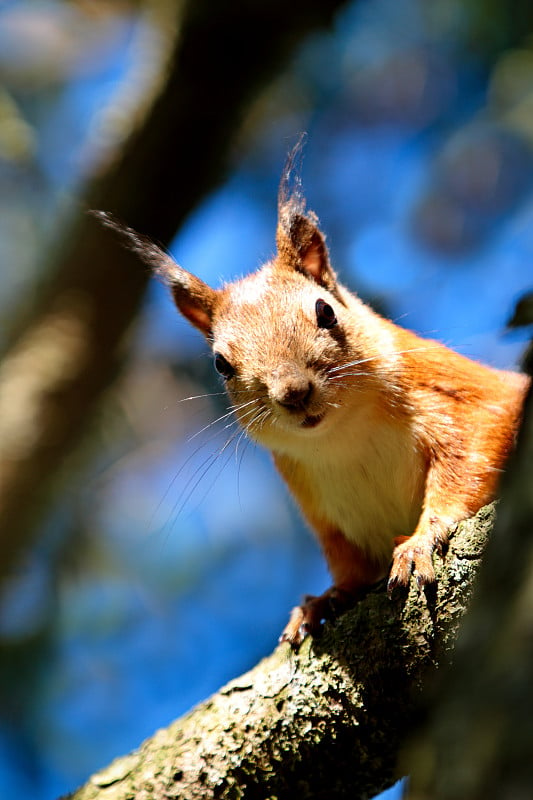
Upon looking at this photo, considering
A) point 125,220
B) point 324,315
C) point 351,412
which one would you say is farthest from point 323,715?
point 125,220

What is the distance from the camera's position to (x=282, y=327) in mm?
3748

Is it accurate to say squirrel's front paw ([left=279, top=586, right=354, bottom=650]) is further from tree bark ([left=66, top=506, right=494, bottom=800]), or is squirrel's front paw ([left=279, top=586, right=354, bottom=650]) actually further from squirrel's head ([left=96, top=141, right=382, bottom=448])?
squirrel's head ([left=96, top=141, right=382, bottom=448])

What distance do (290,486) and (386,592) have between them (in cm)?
139

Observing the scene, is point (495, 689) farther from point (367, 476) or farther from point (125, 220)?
point (125, 220)

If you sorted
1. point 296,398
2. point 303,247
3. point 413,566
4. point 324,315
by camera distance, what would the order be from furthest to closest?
point 303,247 < point 324,315 < point 296,398 < point 413,566

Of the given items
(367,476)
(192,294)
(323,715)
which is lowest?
(323,715)

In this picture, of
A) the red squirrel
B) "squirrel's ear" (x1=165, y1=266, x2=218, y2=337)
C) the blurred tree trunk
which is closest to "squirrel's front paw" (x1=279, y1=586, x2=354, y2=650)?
the red squirrel

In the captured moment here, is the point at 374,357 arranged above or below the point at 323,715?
above

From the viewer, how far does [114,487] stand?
7.41 meters

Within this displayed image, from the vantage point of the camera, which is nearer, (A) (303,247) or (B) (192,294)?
(A) (303,247)

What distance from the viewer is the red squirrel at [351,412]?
11.5 feet

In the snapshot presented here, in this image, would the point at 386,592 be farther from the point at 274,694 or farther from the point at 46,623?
the point at 46,623

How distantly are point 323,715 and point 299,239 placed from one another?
2.41 metres

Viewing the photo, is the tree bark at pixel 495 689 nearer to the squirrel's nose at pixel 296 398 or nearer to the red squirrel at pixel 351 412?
the red squirrel at pixel 351 412
